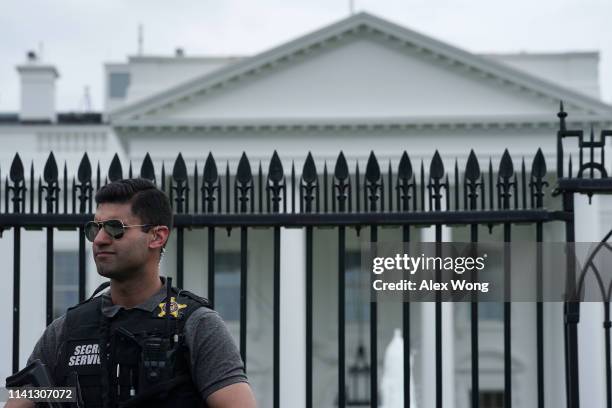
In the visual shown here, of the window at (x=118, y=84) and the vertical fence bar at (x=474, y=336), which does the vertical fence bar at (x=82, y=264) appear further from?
the window at (x=118, y=84)

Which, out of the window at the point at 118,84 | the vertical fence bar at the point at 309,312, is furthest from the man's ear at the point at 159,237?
the window at the point at 118,84

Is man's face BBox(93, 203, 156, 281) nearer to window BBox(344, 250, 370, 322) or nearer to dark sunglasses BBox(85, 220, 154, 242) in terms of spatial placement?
dark sunglasses BBox(85, 220, 154, 242)

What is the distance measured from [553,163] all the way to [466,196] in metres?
25.4

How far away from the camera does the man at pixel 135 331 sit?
3.58 meters

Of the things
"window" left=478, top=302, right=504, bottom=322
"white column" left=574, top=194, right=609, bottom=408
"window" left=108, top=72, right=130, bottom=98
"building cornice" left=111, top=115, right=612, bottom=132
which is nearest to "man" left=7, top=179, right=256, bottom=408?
"white column" left=574, top=194, right=609, bottom=408

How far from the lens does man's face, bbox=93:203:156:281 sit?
3.66m

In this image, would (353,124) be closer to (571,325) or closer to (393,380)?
(393,380)

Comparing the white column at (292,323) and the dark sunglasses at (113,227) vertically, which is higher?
the dark sunglasses at (113,227)

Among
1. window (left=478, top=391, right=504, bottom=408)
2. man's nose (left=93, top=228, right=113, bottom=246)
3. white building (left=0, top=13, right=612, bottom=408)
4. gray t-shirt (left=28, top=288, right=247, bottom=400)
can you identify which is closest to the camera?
gray t-shirt (left=28, top=288, right=247, bottom=400)

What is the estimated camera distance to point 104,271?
12.0 ft

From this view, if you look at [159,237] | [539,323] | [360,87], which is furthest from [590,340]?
[159,237]

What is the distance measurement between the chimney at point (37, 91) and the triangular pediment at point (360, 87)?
7875 millimetres

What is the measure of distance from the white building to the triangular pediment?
0.03 meters

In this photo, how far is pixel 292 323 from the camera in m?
29.8
